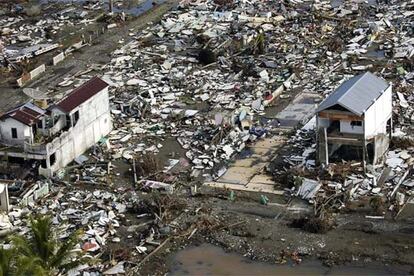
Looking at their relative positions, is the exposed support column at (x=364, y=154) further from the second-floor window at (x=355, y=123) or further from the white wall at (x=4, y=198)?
the white wall at (x=4, y=198)

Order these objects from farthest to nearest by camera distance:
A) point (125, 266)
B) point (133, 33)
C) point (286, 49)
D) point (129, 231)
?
1. point (133, 33)
2. point (286, 49)
3. point (129, 231)
4. point (125, 266)

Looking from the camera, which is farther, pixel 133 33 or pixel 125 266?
pixel 133 33

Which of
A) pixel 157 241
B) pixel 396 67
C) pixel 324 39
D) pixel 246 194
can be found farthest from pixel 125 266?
pixel 324 39

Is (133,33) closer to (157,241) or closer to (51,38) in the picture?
(51,38)

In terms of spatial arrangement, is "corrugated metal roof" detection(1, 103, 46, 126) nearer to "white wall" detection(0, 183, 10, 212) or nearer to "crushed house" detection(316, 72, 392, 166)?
"white wall" detection(0, 183, 10, 212)

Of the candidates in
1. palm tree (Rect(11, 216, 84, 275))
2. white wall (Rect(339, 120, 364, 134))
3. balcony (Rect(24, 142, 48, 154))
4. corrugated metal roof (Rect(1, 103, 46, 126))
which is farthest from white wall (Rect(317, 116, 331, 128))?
palm tree (Rect(11, 216, 84, 275))

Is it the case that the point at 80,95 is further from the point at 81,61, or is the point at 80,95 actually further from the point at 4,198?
the point at 81,61

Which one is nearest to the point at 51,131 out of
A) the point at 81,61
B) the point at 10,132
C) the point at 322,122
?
the point at 10,132
